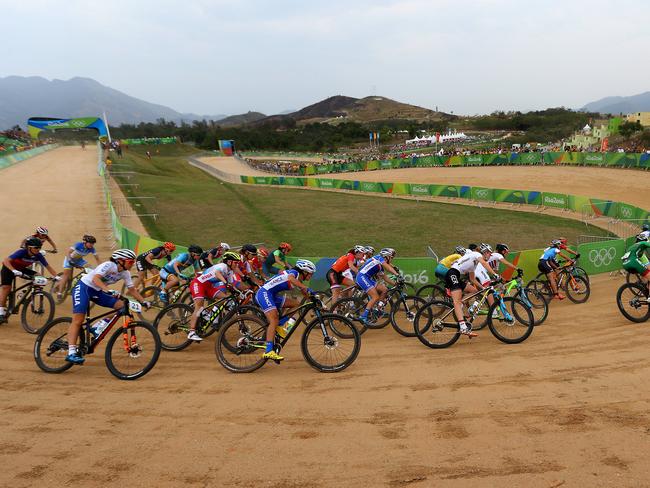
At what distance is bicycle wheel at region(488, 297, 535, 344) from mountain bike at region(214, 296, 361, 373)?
9.49ft

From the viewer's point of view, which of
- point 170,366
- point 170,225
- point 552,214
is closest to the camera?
point 170,366

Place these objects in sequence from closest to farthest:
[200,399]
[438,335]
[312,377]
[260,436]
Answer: [260,436]
[200,399]
[312,377]
[438,335]

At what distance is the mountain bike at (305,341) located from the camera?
7180mm

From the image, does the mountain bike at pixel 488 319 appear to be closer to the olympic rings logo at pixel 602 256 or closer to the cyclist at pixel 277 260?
the cyclist at pixel 277 260

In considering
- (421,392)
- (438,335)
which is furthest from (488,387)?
(438,335)

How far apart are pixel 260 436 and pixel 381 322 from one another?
4.91m

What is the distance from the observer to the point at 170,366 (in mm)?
7504

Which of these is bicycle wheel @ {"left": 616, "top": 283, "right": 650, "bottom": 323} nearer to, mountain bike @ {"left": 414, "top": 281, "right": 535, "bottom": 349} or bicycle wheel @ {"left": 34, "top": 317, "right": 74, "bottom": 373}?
mountain bike @ {"left": 414, "top": 281, "right": 535, "bottom": 349}

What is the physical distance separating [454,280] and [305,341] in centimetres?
302

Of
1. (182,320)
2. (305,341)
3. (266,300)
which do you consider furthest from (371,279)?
(182,320)

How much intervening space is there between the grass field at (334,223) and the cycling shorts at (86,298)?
11.4 metres

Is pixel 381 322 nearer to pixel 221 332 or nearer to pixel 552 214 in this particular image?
pixel 221 332

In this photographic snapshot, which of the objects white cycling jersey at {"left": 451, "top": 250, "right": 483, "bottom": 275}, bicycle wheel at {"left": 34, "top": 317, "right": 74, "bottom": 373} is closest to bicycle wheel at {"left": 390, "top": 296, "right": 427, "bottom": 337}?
white cycling jersey at {"left": 451, "top": 250, "right": 483, "bottom": 275}

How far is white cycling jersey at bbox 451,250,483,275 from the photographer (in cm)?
863
